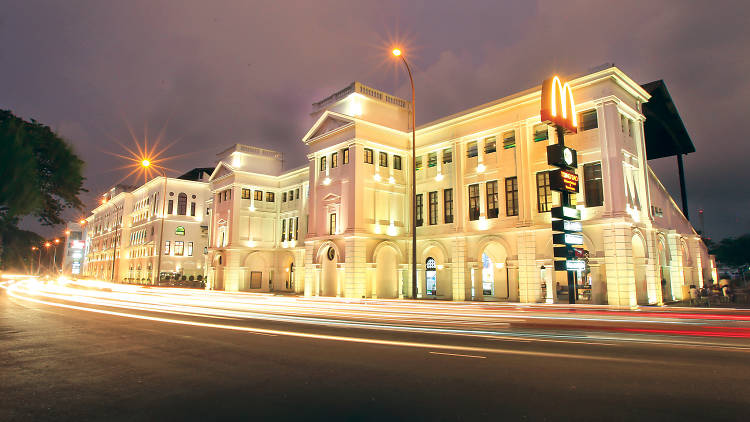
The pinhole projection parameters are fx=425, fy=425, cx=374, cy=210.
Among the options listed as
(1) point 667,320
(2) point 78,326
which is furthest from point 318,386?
(2) point 78,326

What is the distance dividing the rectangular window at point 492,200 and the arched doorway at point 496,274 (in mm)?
2201

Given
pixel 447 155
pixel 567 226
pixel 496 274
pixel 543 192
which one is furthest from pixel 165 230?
pixel 567 226

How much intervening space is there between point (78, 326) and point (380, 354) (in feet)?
39.8

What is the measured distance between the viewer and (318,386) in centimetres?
693

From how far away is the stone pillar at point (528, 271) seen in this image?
27.2m

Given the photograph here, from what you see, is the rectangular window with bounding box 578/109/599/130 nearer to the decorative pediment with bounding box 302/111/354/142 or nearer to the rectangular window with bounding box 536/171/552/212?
the rectangular window with bounding box 536/171/552/212

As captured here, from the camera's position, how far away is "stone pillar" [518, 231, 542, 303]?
2721 cm

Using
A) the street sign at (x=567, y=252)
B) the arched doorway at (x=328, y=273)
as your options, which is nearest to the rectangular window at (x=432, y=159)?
the arched doorway at (x=328, y=273)

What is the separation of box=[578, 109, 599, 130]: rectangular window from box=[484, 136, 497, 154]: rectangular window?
6.02 m

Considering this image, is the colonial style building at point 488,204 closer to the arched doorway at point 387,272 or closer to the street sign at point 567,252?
the arched doorway at point 387,272

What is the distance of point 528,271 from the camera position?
27.6m

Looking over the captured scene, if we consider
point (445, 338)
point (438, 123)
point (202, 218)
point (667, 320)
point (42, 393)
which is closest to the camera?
point (42, 393)

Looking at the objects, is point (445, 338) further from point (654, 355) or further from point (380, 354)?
point (654, 355)

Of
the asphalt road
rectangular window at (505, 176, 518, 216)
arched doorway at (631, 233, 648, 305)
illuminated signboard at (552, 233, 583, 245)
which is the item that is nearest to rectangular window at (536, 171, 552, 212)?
Result: rectangular window at (505, 176, 518, 216)
